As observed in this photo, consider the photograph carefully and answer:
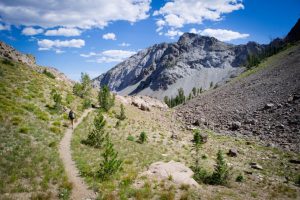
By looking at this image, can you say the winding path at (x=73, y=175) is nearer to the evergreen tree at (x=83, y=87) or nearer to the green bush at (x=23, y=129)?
the green bush at (x=23, y=129)

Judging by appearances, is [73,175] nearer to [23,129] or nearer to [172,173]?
[172,173]

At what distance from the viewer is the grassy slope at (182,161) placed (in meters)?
14.2

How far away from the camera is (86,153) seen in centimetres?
2008

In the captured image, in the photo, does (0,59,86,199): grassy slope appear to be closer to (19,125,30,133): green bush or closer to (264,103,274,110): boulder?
(19,125,30,133): green bush

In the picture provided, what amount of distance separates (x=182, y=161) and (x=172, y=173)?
6379 mm

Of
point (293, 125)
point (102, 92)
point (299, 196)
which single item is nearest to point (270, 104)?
point (293, 125)

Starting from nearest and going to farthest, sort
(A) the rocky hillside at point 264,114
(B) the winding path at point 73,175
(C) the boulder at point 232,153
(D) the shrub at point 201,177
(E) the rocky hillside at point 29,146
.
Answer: (E) the rocky hillside at point 29,146 < (B) the winding path at point 73,175 < (D) the shrub at point 201,177 < (C) the boulder at point 232,153 < (A) the rocky hillside at point 264,114

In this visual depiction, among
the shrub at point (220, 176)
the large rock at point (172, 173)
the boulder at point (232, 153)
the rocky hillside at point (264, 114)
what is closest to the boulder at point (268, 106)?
the rocky hillside at point (264, 114)

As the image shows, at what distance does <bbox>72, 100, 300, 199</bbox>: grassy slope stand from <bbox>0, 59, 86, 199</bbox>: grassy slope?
2.10 m

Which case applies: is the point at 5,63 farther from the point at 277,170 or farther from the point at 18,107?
the point at 277,170

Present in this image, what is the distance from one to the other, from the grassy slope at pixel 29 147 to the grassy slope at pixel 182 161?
2.10 m

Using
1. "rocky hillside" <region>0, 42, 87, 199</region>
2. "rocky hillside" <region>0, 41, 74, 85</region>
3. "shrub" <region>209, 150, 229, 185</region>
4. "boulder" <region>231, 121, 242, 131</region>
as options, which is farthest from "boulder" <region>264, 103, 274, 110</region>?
"rocky hillside" <region>0, 41, 74, 85</region>

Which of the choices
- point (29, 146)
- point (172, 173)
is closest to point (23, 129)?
point (29, 146)

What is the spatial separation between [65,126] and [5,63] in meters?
26.0
